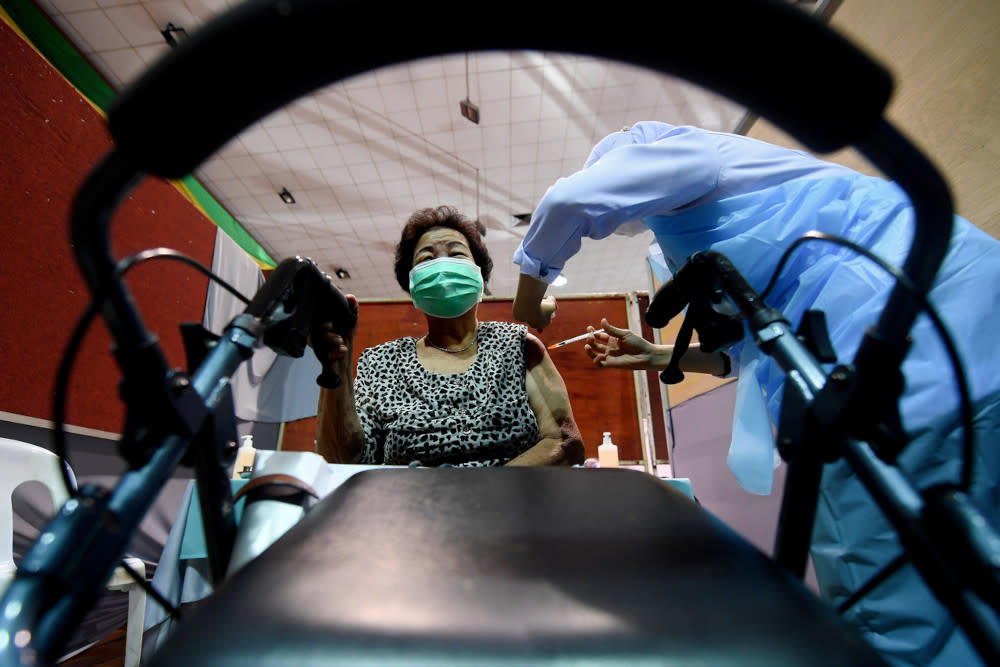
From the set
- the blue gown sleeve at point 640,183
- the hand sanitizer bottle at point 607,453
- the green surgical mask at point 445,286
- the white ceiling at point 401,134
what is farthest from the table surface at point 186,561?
the white ceiling at point 401,134

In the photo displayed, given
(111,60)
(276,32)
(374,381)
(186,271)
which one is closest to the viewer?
(276,32)

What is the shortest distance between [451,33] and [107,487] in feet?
0.96

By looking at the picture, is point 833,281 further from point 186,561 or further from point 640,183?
point 186,561

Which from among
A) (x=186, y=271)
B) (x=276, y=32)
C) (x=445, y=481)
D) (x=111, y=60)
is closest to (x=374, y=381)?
(x=445, y=481)

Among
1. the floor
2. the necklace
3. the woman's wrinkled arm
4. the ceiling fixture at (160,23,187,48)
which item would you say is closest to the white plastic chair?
the floor

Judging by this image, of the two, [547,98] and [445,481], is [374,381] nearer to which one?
[445,481]

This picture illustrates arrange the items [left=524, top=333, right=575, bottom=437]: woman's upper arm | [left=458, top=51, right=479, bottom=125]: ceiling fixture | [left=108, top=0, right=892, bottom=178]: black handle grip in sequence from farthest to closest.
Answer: [left=458, top=51, right=479, bottom=125]: ceiling fixture < [left=524, top=333, right=575, bottom=437]: woman's upper arm < [left=108, top=0, right=892, bottom=178]: black handle grip

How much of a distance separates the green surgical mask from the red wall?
775 millimetres

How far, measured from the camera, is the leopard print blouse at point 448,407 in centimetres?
101

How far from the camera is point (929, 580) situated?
0.21m

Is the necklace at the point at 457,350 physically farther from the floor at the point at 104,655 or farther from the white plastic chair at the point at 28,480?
the floor at the point at 104,655

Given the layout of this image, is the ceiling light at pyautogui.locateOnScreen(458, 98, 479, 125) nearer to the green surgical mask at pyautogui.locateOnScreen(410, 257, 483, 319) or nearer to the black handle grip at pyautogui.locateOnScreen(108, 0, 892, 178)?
the green surgical mask at pyautogui.locateOnScreen(410, 257, 483, 319)

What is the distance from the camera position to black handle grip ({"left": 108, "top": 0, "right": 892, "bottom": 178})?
170 millimetres

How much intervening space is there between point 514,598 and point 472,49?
256 millimetres
